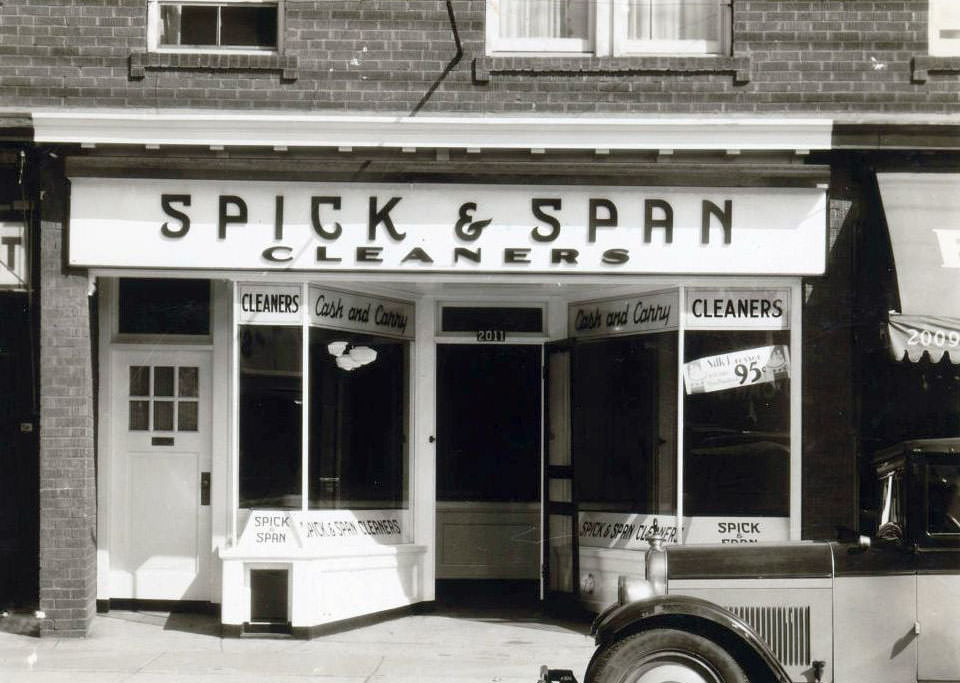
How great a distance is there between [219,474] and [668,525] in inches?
152

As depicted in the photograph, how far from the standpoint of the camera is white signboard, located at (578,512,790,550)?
9852 millimetres

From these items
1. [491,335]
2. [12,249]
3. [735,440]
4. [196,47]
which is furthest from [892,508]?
[12,249]

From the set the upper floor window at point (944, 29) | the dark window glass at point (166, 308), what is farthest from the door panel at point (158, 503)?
the upper floor window at point (944, 29)

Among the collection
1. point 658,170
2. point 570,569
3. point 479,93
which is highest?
point 479,93

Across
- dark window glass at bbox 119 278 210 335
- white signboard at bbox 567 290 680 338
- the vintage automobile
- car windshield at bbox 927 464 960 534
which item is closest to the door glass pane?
white signboard at bbox 567 290 680 338

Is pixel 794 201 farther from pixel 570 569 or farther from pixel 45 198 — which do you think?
pixel 45 198

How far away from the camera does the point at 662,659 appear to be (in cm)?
660

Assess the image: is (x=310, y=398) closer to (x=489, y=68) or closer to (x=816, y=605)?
(x=489, y=68)

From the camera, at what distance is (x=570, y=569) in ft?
35.2

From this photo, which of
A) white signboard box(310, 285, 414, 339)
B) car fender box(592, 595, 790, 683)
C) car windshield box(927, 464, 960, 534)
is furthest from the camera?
white signboard box(310, 285, 414, 339)

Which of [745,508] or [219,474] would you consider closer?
[745,508]

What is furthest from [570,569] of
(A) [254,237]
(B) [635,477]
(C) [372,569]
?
(A) [254,237]

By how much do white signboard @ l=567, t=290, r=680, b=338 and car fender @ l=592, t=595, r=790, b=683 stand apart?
3728 millimetres

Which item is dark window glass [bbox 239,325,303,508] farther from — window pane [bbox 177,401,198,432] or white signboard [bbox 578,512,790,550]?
white signboard [bbox 578,512,790,550]
